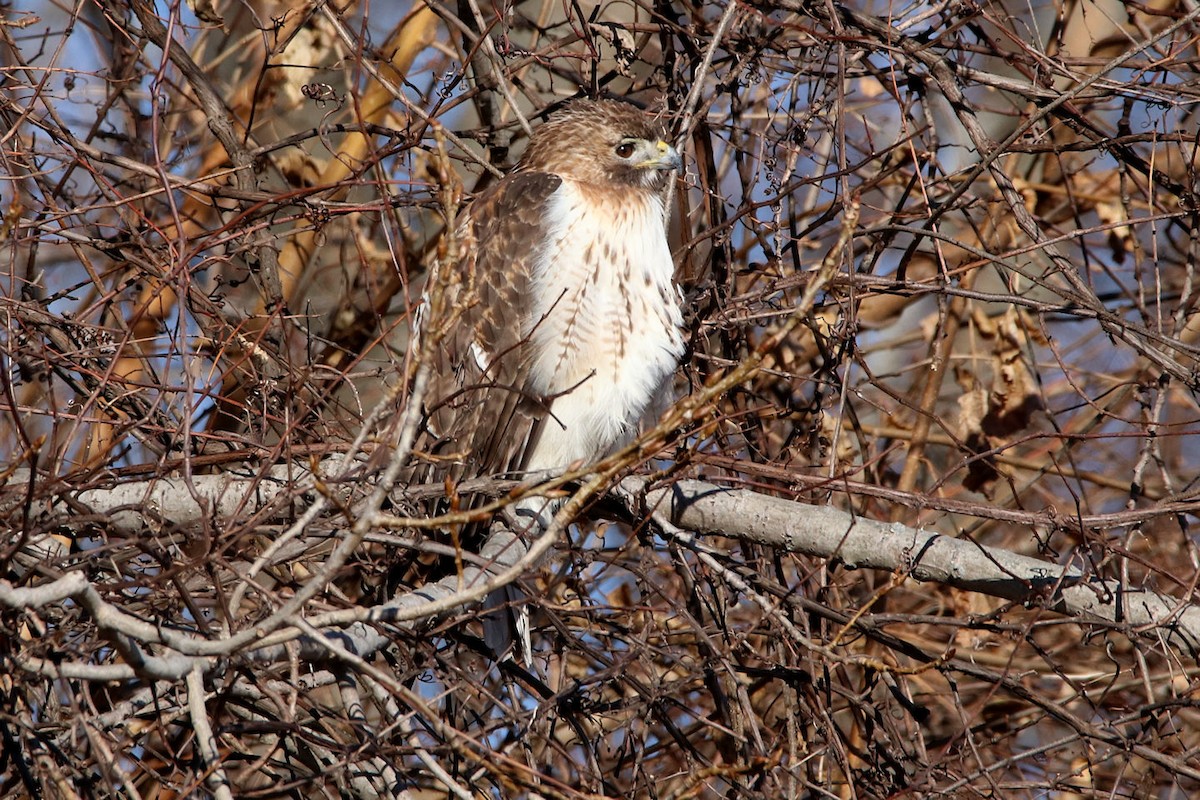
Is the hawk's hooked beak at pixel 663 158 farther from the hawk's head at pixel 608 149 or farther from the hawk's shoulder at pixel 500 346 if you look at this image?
the hawk's shoulder at pixel 500 346

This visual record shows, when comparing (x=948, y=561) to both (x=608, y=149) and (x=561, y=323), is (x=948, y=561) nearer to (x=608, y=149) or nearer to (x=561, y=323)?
(x=561, y=323)

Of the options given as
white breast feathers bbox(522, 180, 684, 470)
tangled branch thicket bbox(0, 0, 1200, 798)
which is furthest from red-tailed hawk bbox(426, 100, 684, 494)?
tangled branch thicket bbox(0, 0, 1200, 798)

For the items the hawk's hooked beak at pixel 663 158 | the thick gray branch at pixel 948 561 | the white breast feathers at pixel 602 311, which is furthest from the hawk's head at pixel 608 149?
the thick gray branch at pixel 948 561

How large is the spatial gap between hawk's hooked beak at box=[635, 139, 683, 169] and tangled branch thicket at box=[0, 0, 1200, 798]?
0.27 ft

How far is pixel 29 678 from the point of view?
2514mm

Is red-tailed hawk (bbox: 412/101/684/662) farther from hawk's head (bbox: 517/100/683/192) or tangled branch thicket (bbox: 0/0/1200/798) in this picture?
tangled branch thicket (bbox: 0/0/1200/798)

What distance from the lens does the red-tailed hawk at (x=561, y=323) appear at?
393 centimetres

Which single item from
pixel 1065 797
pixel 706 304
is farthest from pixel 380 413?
pixel 1065 797

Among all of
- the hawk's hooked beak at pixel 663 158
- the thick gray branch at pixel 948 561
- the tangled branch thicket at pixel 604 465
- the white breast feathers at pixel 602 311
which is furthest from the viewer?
the hawk's hooked beak at pixel 663 158

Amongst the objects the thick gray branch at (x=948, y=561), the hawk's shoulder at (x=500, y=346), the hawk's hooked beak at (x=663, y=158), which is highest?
the hawk's hooked beak at (x=663, y=158)

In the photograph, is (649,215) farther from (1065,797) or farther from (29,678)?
(1065,797)

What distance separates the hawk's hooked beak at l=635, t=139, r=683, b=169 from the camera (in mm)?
4105

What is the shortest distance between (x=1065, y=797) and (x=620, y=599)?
9.06 feet

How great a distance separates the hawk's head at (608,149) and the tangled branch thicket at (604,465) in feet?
0.51
